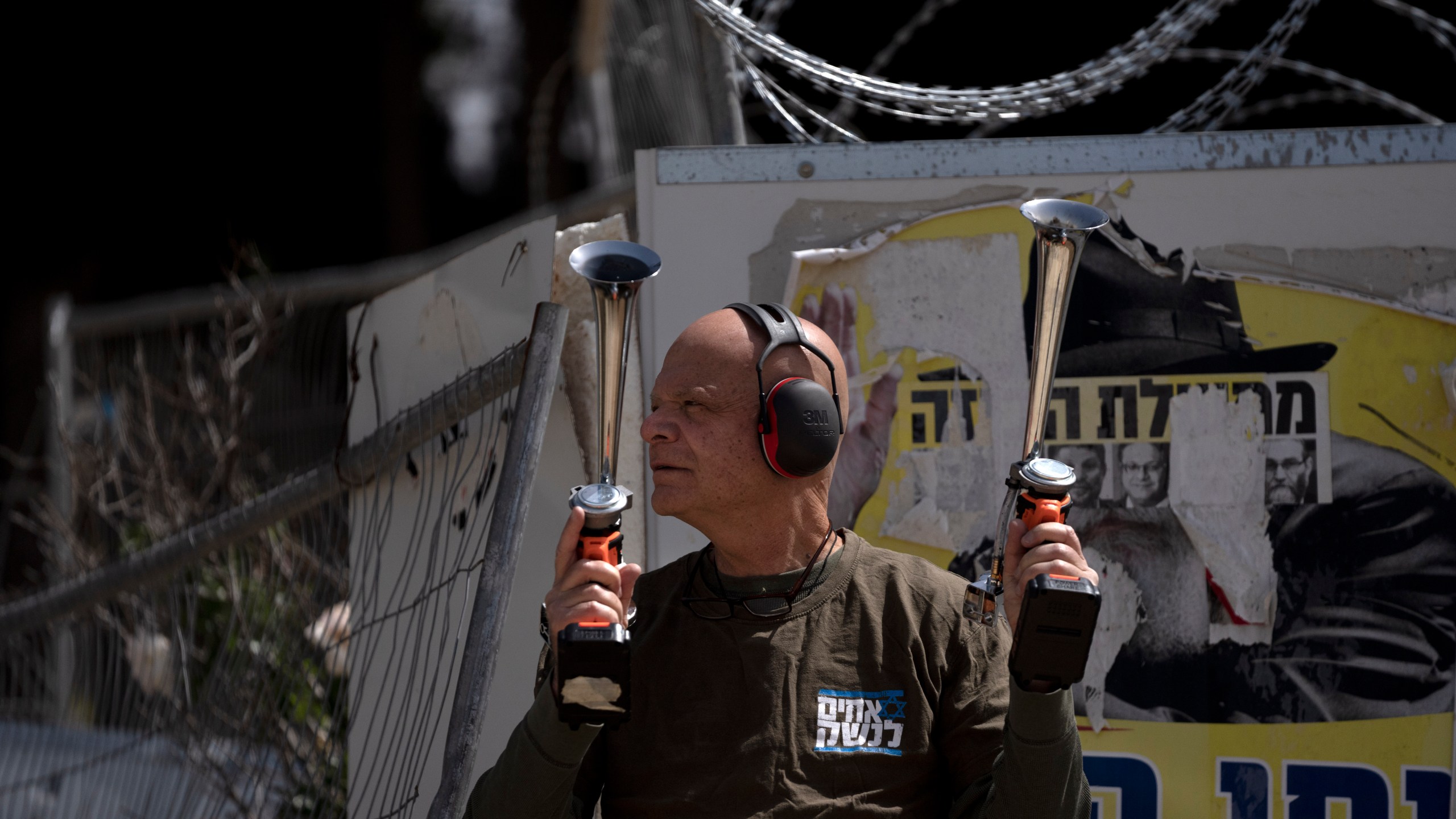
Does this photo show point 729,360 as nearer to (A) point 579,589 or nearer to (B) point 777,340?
(B) point 777,340

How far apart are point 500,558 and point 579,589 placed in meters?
0.47

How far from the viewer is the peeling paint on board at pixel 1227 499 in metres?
2.89

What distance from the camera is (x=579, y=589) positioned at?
1.97 meters

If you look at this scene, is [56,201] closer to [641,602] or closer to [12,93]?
[12,93]

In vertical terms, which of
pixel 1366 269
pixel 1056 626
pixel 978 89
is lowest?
pixel 1056 626

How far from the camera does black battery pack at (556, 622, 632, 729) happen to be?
1905mm

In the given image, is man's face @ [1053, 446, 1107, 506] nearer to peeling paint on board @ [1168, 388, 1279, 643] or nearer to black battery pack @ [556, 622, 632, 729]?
peeling paint on board @ [1168, 388, 1279, 643]

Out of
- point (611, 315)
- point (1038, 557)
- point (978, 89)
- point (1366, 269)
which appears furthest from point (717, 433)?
point (1366, 269)

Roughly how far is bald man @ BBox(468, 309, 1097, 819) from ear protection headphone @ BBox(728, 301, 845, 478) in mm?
39

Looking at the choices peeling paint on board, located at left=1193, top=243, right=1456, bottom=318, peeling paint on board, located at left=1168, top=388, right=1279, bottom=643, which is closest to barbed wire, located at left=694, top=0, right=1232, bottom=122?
peeling paint on board, located at left=1193, top=243, right=1456, bottom=318

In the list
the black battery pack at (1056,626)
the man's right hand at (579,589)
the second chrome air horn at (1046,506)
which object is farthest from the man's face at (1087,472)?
the man's right hand at (579,589)

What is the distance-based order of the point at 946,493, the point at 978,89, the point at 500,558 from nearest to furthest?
1. the point at 500,558
2. the point at 946,493
3. the point at 978,89

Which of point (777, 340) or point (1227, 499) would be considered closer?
point (777, 340)

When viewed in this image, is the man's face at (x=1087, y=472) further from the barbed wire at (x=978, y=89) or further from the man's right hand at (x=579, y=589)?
the man's right hand at (x=579, y=589)
